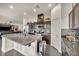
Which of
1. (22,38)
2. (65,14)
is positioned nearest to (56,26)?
(65,14)

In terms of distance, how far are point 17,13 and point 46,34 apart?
1.79ft

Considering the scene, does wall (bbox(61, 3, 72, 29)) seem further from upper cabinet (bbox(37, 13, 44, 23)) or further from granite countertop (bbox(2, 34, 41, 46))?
granite countertop (bbox(2, 34, 41, 46))

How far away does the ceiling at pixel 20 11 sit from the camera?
1.96m

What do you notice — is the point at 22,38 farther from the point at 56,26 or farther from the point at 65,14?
the point at 65,14

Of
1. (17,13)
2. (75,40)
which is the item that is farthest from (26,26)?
(75,40)

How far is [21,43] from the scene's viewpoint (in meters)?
1.99

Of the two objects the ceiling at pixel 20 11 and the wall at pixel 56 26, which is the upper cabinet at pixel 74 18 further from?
the ceiling at pixel 20 11

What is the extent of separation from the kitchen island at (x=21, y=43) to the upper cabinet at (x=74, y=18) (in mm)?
514

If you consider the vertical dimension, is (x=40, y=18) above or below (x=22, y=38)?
above

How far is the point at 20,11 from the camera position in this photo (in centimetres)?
199

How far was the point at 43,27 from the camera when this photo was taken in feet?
6.64

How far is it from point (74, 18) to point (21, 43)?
2.90 ft

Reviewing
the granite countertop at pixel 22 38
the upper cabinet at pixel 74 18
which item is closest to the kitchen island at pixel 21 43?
the granite countertop at pixel 22 38

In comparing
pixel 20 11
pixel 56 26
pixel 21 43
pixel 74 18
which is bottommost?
pixel 21 43
